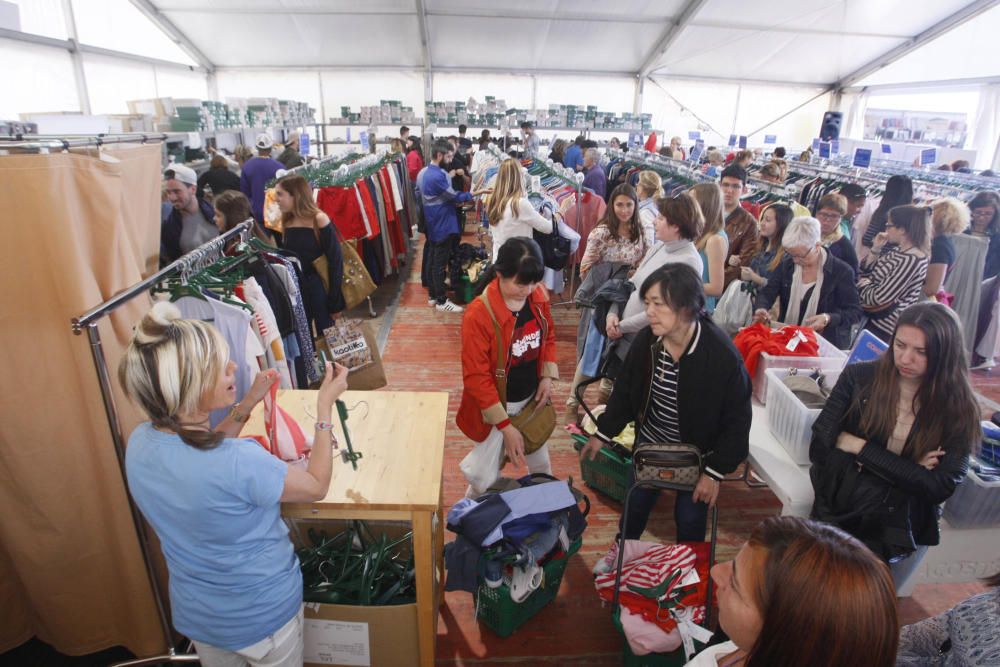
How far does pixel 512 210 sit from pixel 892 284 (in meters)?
2.78

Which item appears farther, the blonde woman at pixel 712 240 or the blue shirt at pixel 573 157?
the blue shirt at pixel 573 157

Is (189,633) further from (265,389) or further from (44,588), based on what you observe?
(44,588)

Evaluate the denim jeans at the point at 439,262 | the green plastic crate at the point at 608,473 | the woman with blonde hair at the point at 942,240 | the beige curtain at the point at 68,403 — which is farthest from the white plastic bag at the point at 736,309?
the denim jeans at the point at 439,262

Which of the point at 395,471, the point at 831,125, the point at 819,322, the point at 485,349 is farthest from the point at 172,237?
the point at 831,125

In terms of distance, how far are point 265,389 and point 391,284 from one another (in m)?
5.89

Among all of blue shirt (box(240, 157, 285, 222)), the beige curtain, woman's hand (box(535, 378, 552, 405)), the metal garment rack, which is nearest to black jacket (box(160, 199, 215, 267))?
the metal garment rack

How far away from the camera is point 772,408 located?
2.56 metres

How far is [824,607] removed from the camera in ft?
3.34

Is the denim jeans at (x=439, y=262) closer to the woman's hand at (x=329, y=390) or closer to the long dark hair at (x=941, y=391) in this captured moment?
the woman's hand at (x=329, y=390)

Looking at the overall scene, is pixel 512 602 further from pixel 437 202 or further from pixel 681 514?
pixel 437 202

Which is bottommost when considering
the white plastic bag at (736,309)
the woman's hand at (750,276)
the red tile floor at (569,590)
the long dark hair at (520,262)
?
the red tile floor at (569,590)

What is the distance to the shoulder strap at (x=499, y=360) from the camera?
2.51 m

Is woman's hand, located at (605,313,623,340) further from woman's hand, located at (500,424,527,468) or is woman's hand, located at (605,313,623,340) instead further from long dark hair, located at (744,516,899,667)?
long dark hair, located at (744,516,899,667)

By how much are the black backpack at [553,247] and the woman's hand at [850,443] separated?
3199 millimetres
